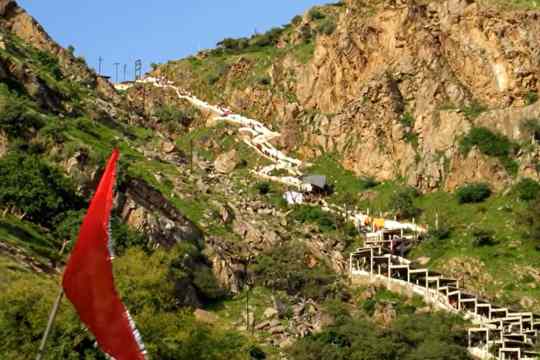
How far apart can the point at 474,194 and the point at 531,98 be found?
16.8 meters

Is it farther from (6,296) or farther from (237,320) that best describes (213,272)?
(6,296)

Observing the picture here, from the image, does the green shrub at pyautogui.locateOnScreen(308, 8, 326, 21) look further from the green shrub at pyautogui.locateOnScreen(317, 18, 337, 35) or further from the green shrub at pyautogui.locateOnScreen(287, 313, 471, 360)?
the green shrub at pyautogui.locateOnScreen(287, 313, 471, 360)

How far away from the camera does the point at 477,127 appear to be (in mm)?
124250

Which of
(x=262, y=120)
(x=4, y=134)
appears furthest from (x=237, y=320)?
(x=262, y=120)

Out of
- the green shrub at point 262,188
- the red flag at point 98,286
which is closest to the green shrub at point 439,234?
the green shrub at point 262,188

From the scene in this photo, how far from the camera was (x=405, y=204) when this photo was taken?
119812 millimetres

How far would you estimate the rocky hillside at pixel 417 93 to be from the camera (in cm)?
12394

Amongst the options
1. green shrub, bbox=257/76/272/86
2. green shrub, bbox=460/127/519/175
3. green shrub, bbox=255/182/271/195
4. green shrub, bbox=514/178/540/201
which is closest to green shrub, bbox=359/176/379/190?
green shrub, bbox=255/182/271/195

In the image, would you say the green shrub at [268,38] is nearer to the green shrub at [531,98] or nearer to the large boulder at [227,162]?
the large boulder at [227,162]

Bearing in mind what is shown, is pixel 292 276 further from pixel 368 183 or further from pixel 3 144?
pixel 368 183

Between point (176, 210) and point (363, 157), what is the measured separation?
33392 mm

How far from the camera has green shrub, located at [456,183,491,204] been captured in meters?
118

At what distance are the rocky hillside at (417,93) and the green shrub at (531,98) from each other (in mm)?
93

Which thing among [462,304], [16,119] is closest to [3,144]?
[16,119]
